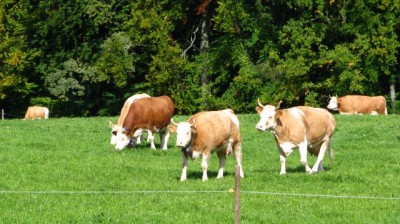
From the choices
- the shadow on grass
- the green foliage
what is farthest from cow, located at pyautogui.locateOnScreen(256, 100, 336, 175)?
the green foliage

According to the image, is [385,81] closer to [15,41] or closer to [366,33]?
[366,33]

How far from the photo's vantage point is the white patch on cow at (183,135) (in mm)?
19031

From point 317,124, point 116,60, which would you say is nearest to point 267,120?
point 317,124

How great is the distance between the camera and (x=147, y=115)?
89.6ft

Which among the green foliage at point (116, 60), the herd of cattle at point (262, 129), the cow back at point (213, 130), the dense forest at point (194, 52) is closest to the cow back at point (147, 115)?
the herd of cattle at point (262, 129)

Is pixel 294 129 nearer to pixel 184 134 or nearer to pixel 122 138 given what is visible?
pixel 184 134

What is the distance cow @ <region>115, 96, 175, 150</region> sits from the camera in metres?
26.3

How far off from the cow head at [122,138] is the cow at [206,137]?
6.30 meters

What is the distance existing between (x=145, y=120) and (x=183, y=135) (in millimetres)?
8237

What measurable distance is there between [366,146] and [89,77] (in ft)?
94.6

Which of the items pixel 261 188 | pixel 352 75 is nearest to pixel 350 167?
pixel 261 188

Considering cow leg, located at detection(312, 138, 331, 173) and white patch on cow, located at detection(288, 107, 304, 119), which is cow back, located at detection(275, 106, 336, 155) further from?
cow leg, located at detection(312, 138, 331, 173)

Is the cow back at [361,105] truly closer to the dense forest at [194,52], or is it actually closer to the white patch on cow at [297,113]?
the dense forest at [194,52]

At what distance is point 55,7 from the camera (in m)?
56.2
